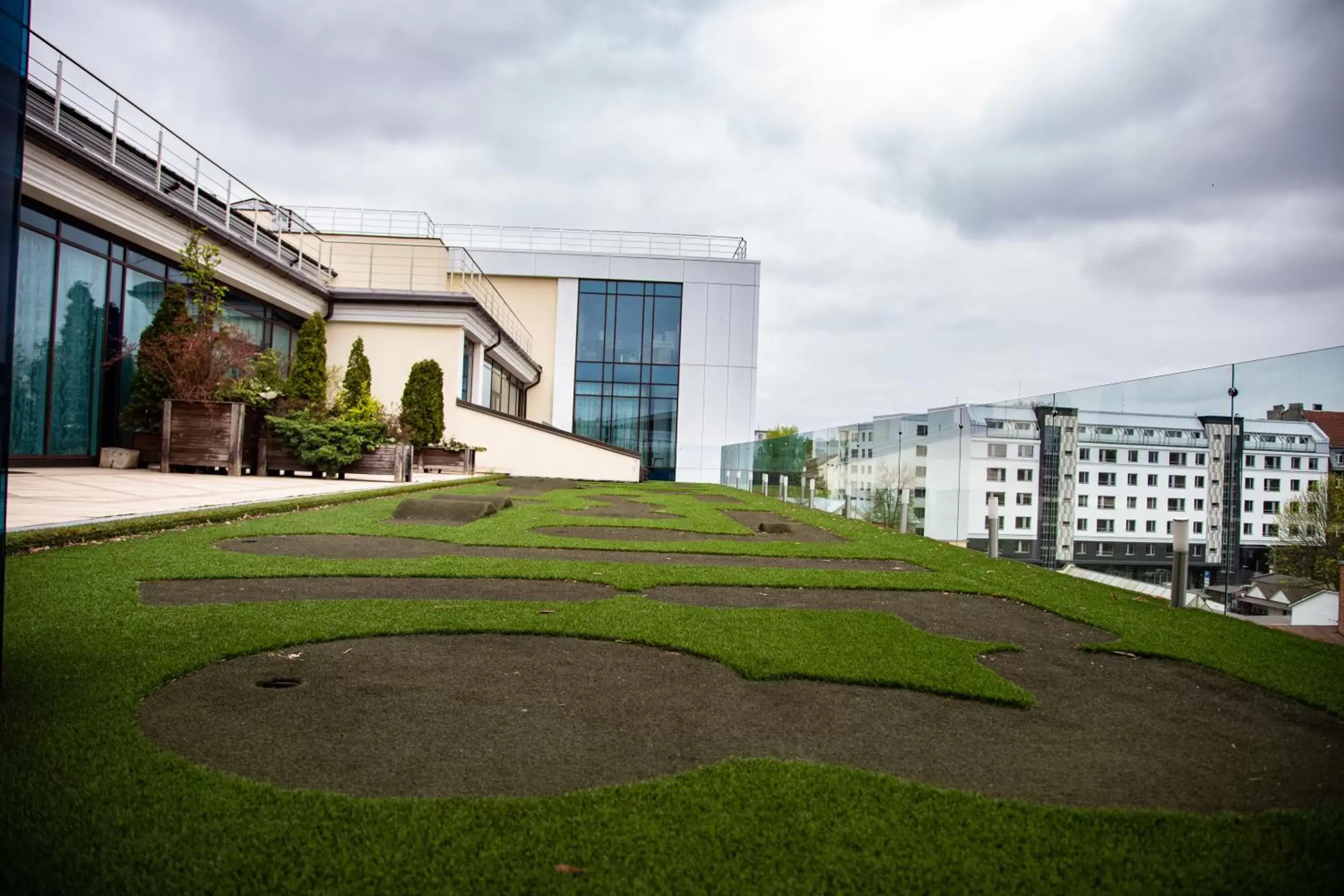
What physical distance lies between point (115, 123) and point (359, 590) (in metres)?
13.2

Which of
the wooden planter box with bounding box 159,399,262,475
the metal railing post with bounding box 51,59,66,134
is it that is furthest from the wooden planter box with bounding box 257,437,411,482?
the metal railing post with bounding box 51,59,66,134

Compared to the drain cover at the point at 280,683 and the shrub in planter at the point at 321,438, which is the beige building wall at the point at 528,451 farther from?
the drain cover at the point at 280,683

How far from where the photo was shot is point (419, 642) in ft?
11.3

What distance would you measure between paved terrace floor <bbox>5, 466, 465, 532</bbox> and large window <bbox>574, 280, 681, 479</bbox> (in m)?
20.4

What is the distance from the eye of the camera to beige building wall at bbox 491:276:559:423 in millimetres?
34875

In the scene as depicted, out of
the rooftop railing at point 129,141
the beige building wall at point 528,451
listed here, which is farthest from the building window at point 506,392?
the rooftop railing at point 129,141

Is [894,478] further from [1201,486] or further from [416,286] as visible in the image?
[416,286]

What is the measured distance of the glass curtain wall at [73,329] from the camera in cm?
1169

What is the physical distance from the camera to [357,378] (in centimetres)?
1922

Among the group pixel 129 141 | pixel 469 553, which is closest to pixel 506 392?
pixel 129 141

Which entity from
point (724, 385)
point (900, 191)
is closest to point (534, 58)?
point (900, 191)

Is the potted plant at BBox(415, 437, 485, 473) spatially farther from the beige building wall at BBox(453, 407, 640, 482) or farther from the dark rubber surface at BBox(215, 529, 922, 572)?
the dark rubber surface at BBox(215, 529, 922, 572)

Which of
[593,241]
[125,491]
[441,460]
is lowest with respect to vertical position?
[125,491]

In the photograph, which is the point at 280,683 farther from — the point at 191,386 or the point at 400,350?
the point at 400,350
